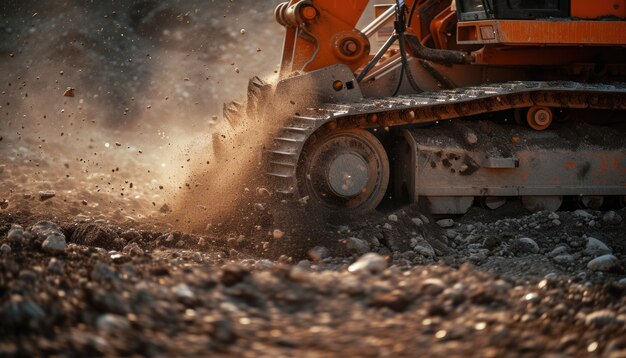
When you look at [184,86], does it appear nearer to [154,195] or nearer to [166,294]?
[154,195]

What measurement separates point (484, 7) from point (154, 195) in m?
3.42

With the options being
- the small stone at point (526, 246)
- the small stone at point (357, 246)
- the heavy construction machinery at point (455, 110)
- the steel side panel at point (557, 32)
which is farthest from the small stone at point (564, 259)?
the steel side panel at point (557, 32)

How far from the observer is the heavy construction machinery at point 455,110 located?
319 inches

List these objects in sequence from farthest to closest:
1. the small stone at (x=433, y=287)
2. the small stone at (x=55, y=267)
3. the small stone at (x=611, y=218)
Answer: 1. the small stone at (x=611, y=218)
2. the small stone at (x=55, y=267)
3. the small stone at (x=433, y=287)

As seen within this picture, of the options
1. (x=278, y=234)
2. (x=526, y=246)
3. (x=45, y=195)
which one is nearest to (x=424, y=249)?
(x=526, y=246)

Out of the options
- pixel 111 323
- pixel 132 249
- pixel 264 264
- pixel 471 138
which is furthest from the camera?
pixel 471 138

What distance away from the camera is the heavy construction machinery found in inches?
319

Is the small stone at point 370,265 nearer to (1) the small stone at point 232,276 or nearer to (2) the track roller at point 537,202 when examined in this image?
(1) the small stone at point 232,276

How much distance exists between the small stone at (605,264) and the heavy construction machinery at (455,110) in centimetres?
210

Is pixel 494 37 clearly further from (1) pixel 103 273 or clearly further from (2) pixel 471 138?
(1) pixel 103 273

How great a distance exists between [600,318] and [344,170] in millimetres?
3686

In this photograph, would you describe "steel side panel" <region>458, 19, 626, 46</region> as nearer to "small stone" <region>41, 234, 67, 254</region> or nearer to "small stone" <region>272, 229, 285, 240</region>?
"small stone" <region>272, 229, 285, 240</region>

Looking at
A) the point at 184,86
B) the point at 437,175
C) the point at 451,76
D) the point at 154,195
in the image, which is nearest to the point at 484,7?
the point at 451,76

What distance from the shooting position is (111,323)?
3986mm
